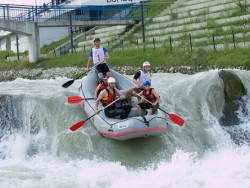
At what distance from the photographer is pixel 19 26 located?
28016 mm

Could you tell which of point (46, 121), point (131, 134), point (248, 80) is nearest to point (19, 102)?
point (46, 121)

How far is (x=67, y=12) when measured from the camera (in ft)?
115

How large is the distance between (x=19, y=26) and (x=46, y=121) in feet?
55.1

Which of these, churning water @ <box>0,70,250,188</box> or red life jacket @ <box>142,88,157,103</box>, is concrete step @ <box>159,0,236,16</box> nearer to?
churning water @ <box>0,70,250,188</box>

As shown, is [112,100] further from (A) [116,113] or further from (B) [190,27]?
(B) [190,27]

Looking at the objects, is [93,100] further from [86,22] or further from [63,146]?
[86,22]

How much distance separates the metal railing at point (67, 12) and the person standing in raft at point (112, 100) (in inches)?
703

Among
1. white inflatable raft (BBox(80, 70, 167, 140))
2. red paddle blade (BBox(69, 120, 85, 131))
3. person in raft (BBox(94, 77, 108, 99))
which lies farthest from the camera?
person in raft (BBox(94, 77, 108, 99))

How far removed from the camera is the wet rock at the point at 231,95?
13.3m

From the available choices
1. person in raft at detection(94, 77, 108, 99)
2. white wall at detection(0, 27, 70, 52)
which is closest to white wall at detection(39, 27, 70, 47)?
white wall at detection(0, 27, 70, 52)

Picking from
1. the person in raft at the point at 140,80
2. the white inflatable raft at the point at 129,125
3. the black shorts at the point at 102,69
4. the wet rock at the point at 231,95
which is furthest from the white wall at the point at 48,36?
the white inflatable raft at the point at 129,125

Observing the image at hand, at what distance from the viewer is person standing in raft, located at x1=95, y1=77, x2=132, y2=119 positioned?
446 inches

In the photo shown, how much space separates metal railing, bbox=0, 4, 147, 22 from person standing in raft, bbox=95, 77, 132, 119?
1785 cm

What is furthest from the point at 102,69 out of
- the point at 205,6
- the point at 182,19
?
the point at 205,6
